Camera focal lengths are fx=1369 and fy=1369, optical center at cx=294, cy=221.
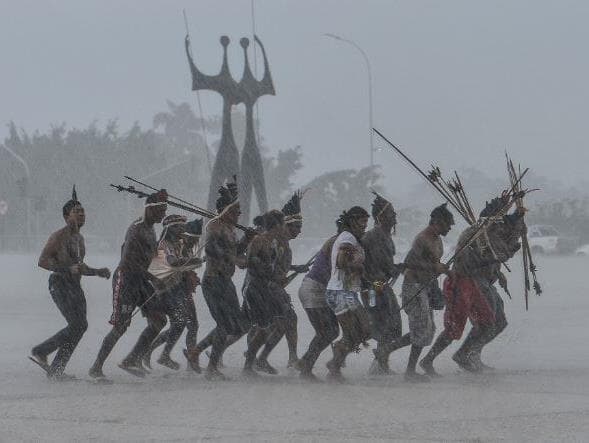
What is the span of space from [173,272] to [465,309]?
234cm

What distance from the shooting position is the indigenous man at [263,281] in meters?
10.8

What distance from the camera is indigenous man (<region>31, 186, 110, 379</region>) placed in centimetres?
1030

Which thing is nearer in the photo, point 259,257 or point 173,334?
point 259,257

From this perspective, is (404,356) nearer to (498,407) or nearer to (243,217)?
(498,407)

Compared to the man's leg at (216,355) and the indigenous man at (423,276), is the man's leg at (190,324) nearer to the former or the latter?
the man's leg at (216,355)

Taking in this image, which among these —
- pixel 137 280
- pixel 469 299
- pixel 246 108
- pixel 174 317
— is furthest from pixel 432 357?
pixel 246 108

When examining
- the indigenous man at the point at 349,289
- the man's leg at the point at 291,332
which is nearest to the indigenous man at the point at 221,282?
the man's leg at the point at 291,332

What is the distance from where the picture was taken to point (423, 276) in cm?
1075

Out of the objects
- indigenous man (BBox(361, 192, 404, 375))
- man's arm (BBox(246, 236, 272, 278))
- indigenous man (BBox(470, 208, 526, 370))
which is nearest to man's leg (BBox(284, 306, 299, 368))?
man's arm (BBox(246, 236, 272, 278))

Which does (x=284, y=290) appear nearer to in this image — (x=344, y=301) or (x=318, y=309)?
(x=318, y=309)

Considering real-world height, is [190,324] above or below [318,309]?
below

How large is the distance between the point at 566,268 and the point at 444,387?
92.7 feet

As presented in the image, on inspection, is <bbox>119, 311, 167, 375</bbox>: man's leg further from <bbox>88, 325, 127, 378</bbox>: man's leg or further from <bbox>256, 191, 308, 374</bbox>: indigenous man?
<bbox>256, 191, 308, 374</bbox>: indigenous man

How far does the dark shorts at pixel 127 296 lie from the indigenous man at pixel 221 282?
1.56ft
